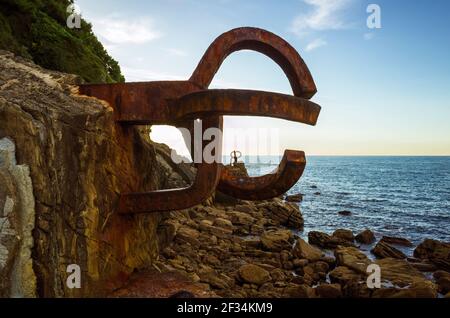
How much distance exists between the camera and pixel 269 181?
140 inches

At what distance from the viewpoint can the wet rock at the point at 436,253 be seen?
32.2 ft

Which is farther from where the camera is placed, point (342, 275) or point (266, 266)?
point (342, 275)

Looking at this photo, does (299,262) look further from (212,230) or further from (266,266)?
(212,230)

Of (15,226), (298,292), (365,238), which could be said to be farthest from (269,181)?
(365,238)

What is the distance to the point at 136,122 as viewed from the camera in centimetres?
343

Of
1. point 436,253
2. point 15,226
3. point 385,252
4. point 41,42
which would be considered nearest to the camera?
point 15,226

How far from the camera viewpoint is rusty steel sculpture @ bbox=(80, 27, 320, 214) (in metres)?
3.11

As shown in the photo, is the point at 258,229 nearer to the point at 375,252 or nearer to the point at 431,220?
the point at 375,252

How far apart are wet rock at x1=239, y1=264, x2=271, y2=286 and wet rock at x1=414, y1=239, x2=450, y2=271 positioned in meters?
6.75

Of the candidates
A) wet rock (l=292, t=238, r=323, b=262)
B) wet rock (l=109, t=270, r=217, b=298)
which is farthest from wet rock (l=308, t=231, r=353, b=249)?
wet rock (l=109, t=270, r=217, b=298)

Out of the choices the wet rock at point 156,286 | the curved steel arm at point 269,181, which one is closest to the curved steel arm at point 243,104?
the curved steel arm at point 269,181

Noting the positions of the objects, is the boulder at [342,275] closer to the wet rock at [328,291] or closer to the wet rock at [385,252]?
the wet rock at [328,291]

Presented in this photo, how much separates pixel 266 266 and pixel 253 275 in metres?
0.91
